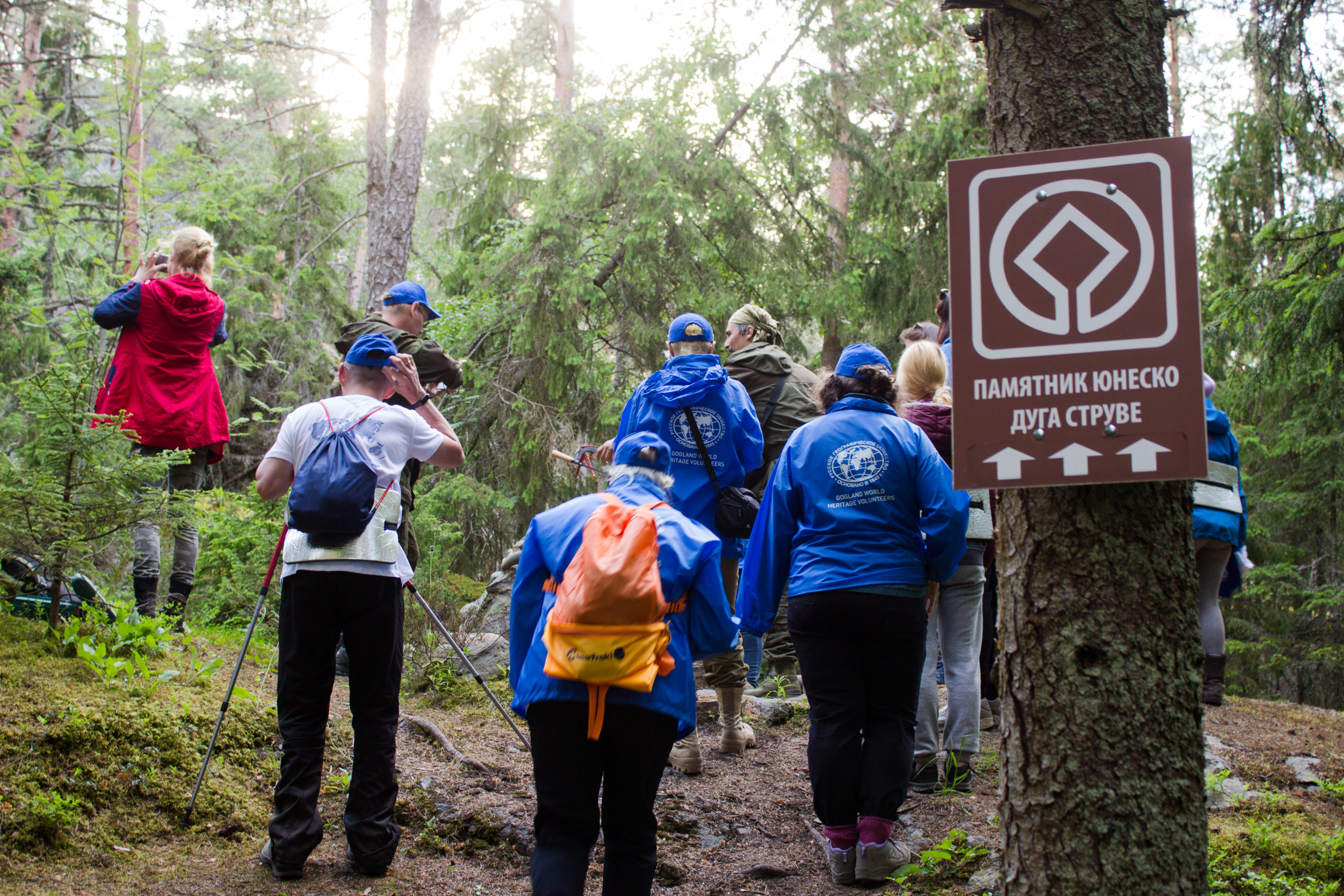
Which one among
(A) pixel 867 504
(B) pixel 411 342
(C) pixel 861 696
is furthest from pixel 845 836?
(B) pixel 411 342

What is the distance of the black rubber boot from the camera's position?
18.3ft

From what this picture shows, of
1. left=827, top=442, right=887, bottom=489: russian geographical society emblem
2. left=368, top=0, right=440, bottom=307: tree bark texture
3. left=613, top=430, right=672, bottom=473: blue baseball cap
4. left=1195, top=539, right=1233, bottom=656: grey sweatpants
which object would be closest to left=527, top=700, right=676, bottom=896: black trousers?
left=613, top=430, right=672, bottom=473: blue baseball cap

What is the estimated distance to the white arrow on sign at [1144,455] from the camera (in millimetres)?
2205

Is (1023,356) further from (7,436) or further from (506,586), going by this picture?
(7,436)

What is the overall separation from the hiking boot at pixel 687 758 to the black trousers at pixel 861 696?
4.71 feet

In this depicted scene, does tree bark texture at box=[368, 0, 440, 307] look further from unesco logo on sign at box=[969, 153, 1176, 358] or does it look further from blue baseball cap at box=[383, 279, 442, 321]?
unesco logo on sign at box=[969, 153, 1176, 358]

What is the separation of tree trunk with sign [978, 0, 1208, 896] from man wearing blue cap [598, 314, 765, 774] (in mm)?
2647

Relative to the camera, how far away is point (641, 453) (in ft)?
10.2

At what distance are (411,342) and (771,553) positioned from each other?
2.26 meters

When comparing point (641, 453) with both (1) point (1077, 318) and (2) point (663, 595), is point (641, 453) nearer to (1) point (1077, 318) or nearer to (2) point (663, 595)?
(2) point (663, 595)

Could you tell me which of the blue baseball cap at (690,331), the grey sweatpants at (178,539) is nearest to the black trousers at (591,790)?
the blue baseball cap at (690,331)

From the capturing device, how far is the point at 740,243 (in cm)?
1101

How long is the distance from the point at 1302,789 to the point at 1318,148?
18.9 feet

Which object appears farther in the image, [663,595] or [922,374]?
[922,374]
